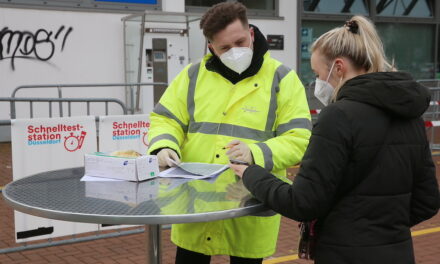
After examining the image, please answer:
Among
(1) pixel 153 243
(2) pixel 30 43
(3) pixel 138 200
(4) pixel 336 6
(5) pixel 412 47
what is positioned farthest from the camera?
(5) pixel 412 47

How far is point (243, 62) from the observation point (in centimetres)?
250

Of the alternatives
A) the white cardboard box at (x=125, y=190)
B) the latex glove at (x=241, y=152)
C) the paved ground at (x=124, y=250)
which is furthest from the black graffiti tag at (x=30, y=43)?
the latex glove at (x=241, y=152)

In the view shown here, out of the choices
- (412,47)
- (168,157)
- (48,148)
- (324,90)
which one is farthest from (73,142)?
(412,47)

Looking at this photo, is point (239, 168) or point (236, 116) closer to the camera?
point (239, 168)

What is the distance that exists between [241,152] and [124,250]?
2743 mm

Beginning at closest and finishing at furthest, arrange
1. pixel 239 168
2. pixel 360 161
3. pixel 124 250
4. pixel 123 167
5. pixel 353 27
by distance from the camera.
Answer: pixel 360 161
pixel 353 27
pixel 239 168
pixel 123 167
pixel 124 250

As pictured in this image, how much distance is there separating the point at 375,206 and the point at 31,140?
3.26m

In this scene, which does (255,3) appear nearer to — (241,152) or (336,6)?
(336,6)

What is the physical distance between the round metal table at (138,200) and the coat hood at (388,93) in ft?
1.76

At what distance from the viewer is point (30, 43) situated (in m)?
10.5

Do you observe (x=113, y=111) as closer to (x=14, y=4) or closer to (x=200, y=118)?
(x=14, y=4)

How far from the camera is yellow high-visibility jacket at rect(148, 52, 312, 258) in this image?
2.50 meters

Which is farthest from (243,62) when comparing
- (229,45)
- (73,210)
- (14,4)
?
(14,4)

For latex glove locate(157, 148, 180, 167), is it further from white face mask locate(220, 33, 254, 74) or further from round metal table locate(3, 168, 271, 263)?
white face mask locate(220, 33, 254, 74)
